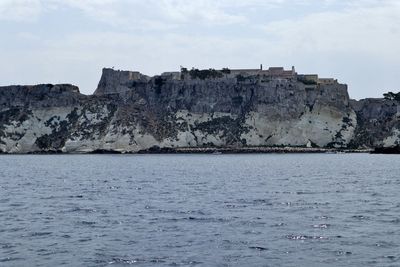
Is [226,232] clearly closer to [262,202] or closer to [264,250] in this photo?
[264,250]

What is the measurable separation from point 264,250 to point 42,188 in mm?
46705

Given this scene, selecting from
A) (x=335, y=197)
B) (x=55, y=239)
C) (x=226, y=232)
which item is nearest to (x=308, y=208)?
(x=335, y=197)

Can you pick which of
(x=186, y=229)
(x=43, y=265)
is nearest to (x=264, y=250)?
(x=186, y=229)

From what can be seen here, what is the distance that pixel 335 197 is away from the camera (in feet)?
196

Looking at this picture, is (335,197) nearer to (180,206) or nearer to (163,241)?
(180,206)

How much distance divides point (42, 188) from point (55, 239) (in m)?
39.1

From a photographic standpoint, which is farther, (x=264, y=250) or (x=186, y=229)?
(x=186, y=229)

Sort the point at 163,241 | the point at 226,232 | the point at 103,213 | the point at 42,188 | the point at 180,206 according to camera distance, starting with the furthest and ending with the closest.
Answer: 1. the point at 42,188
2. the point at 180,206
3. the point at 103,213
4. the point at 226,232
5. the point at 163,241

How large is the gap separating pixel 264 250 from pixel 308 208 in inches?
729

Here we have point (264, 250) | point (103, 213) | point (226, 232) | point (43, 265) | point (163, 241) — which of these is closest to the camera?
point (43, 265)

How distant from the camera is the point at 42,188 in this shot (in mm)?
74688

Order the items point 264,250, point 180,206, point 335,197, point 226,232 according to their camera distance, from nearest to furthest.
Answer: point 264,250 → point 226,232 → point 180,206 → point 335,197

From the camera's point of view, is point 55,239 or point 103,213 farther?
point 103,213

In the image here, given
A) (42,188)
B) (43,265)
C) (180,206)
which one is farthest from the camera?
(42,188)
